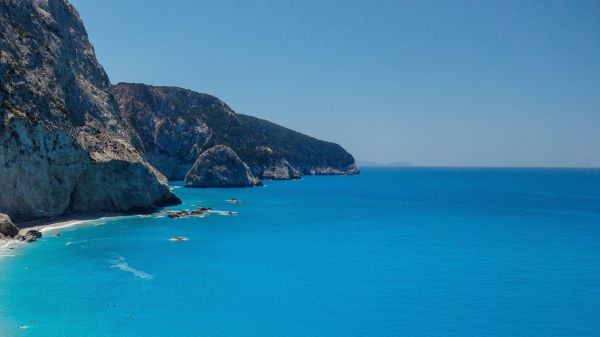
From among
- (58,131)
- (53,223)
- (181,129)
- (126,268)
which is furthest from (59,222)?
(181,129)

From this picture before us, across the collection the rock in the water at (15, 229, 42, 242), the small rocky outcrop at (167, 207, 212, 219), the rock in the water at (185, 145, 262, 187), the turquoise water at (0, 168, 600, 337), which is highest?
the rock in the water at (185, 145, 262, 187)

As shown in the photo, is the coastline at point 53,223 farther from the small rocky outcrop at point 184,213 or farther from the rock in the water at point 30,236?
the small rocky outcrop at point 184,213

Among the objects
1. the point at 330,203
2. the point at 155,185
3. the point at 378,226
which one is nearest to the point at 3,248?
the point at 155,185

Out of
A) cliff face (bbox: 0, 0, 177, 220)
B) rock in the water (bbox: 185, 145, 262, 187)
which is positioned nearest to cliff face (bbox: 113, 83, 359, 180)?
rock in the water (bbox: 185, 145, 262, 187)

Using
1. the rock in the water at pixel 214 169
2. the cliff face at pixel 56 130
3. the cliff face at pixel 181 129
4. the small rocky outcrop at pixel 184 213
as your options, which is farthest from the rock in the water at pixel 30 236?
the cliff face at pixel 181 129

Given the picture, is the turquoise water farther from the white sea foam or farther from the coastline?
the coastline

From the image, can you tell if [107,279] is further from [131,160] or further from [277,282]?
[131,160]
